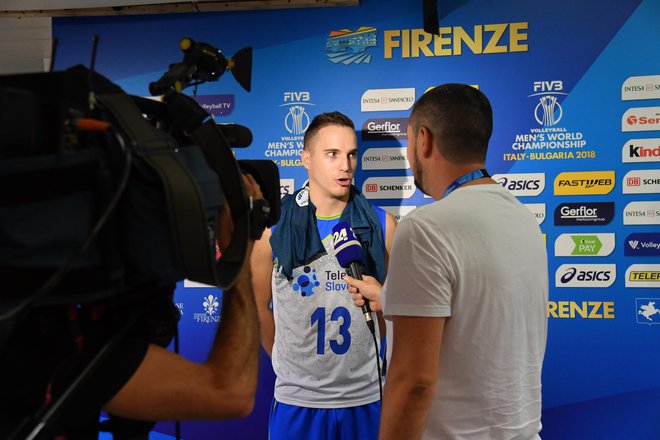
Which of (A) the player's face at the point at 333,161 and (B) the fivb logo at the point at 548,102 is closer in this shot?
(A) the player's face at the point at 333,161

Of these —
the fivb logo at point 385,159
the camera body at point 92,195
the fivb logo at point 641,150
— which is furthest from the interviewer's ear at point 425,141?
the fivb logo at point 641,150

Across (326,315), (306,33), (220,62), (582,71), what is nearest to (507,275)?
(220,62)

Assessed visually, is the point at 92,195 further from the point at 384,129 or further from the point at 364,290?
the point at 384,129

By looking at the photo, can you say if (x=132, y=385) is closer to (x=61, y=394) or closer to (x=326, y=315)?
(x=61, y=394)

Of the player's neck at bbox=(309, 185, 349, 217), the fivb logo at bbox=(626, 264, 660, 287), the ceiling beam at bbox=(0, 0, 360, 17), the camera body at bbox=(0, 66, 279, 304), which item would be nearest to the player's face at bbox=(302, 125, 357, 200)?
the player's neck at bbox=(309, 185, 349, 217)

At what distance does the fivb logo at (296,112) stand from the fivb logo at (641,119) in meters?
1.39

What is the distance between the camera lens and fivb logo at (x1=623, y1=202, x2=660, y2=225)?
2398 mm

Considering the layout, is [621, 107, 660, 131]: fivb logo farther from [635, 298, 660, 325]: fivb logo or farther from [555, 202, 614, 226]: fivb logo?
[635, 298, 660, 325]: fivb logo

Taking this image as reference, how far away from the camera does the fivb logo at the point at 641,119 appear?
2.39 metres

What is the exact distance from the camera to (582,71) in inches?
96.3

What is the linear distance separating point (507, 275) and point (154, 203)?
794mm

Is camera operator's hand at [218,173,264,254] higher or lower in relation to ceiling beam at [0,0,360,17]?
lower

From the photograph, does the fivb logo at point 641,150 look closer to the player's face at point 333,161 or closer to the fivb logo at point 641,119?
the fivb logo at point 641,119

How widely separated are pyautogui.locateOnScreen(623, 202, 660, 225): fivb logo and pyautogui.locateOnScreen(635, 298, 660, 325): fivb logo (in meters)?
0.34
